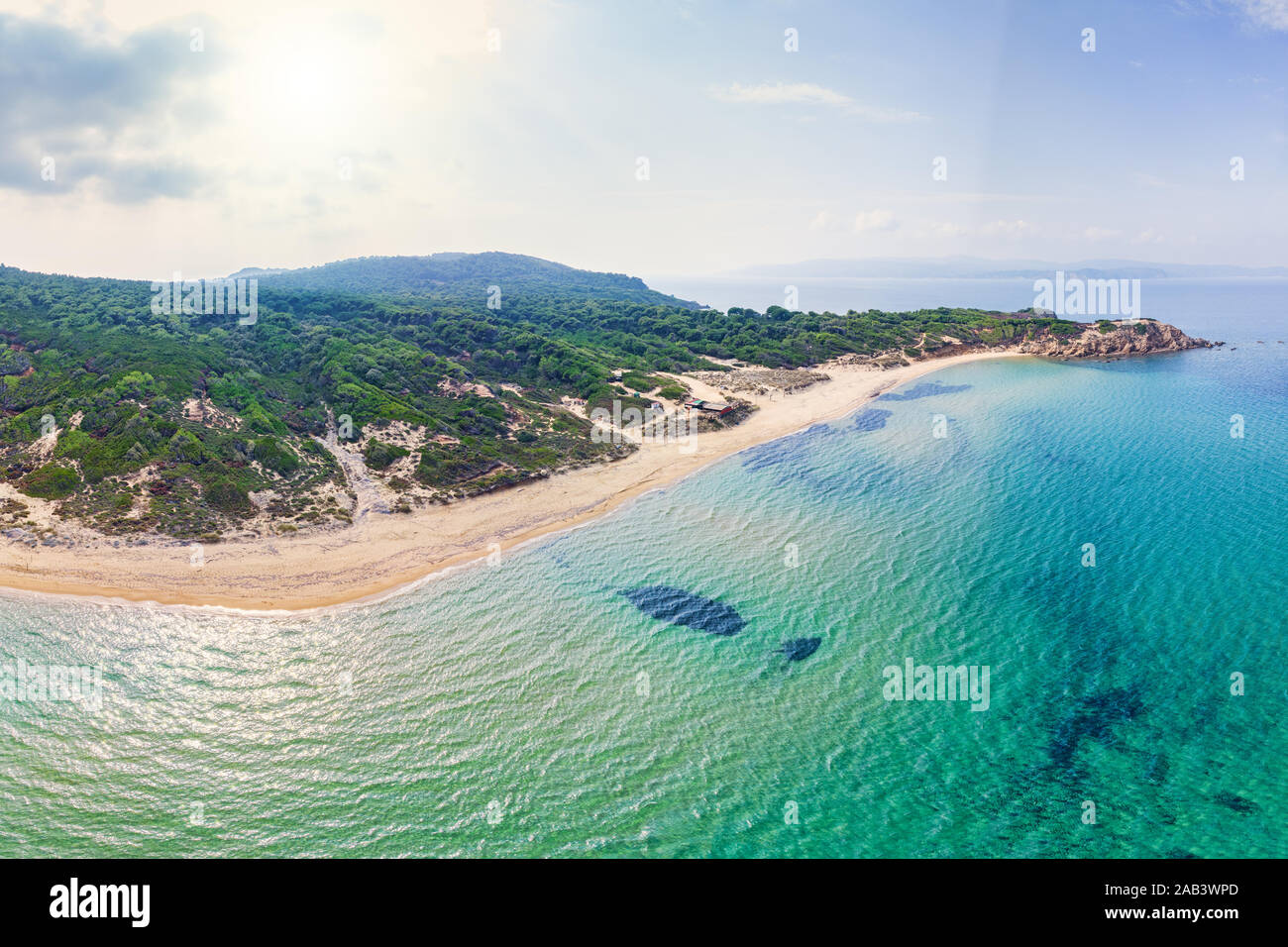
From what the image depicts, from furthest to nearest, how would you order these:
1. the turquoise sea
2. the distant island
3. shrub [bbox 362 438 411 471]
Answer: shrub [bbox 362 438 411 471]
the distant island
the turquoise sea

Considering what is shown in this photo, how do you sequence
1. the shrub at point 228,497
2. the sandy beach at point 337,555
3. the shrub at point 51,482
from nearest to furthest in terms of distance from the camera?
1. the sandy beach at point 337,555
2. the shrub at point 51,482
3. the shrub at point 228,497

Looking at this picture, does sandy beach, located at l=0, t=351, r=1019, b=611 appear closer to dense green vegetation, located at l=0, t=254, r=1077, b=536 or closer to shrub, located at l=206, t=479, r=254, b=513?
Answer: dense green vegetation, located at l=0, t=254, r=1077, b=536

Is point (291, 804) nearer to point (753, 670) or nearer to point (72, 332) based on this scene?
point (753, 670)

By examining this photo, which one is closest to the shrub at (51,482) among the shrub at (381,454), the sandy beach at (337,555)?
the sandy beach at (337,555)

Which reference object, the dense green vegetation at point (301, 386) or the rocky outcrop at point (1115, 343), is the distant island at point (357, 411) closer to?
the dense green vegetation at point (301, 386)

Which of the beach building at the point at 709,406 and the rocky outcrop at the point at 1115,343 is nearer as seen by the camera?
the beach building at the point at 709,406

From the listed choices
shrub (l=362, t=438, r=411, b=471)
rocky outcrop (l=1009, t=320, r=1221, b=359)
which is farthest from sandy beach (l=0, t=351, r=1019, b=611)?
rocky outcrop (l=1009, t=320, r=1221, b=359)

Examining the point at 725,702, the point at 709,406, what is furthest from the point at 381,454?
the point at 725,702
